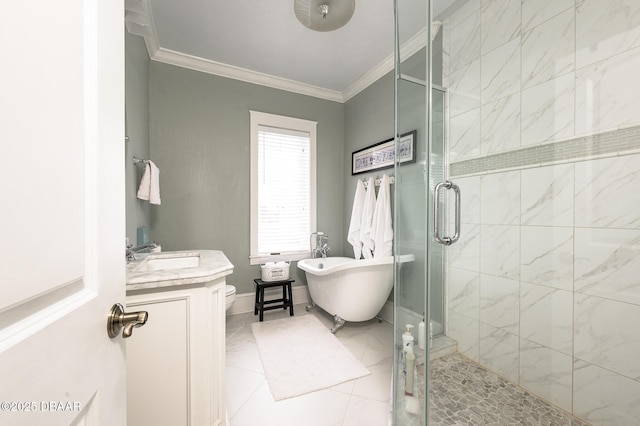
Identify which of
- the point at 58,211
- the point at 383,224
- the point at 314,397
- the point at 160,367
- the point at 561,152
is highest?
the point at 561,152

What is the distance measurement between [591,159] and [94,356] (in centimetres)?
215

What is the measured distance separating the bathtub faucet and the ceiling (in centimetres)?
189

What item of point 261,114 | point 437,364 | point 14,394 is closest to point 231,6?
point 261,114

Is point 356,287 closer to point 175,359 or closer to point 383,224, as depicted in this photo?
point 383,224

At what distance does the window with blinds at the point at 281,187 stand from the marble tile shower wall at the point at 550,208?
1776 millimetres

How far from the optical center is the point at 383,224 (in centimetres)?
261

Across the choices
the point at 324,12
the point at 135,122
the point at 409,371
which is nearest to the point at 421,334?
the point at 409,371

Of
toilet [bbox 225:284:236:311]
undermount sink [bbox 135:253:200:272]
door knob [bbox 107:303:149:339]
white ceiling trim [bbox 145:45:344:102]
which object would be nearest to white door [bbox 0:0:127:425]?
door knob [bbox 107:303:149:339]

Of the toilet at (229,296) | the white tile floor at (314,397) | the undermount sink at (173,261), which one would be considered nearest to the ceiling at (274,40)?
the undermount sink at (173,261)

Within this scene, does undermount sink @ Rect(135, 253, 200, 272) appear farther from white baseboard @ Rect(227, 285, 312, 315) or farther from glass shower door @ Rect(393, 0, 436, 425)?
glass shower door @ Rect(393, 0, 436, 425)

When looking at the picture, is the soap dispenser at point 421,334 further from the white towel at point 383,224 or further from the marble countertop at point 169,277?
the marble countertop at point 169,277

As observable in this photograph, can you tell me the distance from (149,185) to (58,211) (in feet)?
6.39

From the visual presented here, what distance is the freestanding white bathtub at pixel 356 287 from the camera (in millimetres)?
2285

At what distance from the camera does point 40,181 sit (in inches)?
12.8
